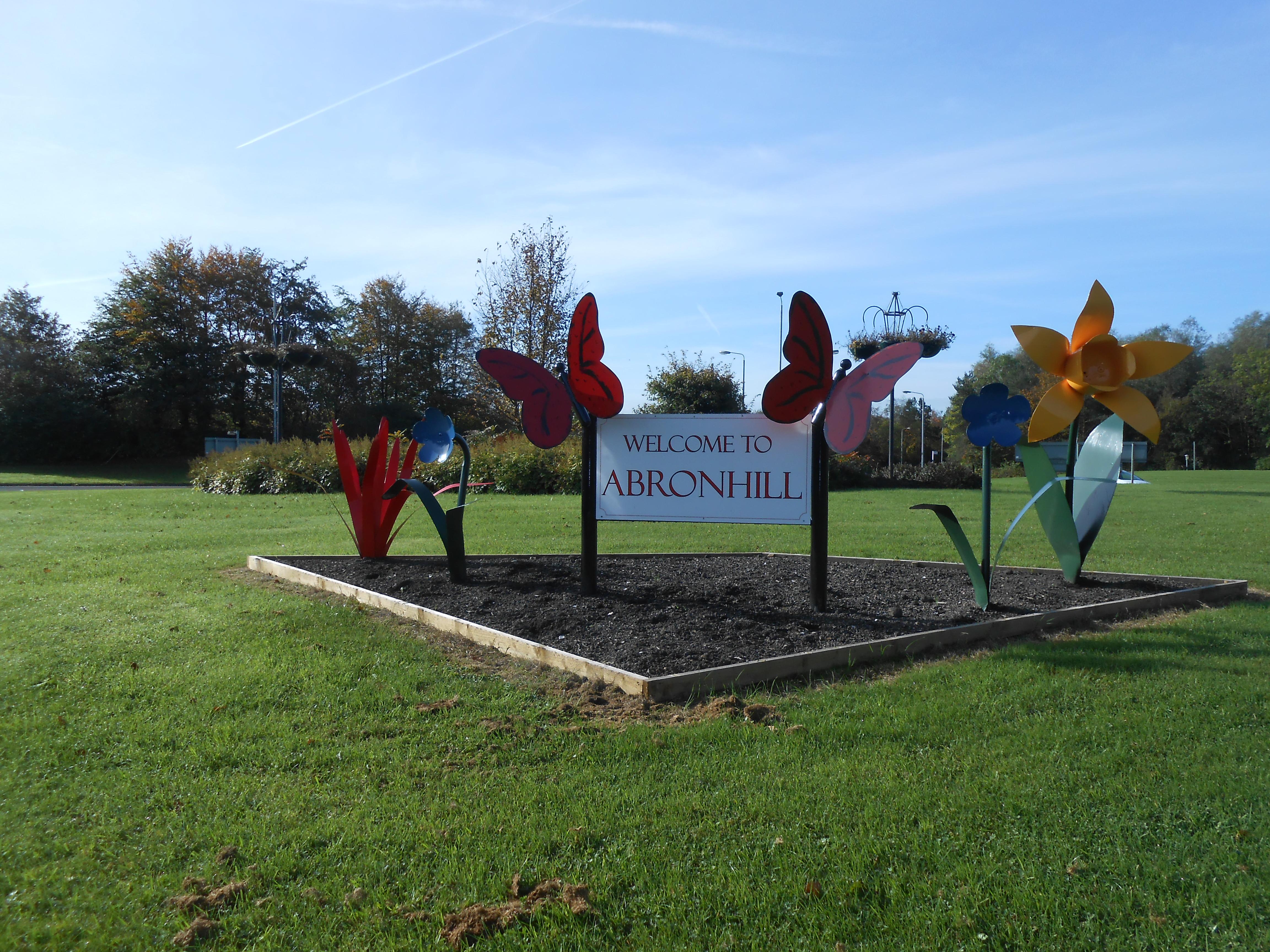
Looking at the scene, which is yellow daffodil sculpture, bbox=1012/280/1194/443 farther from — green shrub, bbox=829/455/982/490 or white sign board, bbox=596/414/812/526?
green shrub, bbox=829/455/982/490

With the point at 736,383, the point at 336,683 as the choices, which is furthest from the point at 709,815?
the point at 736,383

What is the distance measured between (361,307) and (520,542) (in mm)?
40842

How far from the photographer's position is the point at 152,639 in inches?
221

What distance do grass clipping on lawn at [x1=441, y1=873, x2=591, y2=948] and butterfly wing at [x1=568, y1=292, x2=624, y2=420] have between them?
15.5 feet

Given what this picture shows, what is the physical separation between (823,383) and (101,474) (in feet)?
129

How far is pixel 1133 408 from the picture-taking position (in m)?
6.85

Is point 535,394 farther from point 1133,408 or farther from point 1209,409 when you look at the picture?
point 1209,409

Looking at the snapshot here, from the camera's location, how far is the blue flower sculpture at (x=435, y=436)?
851cm

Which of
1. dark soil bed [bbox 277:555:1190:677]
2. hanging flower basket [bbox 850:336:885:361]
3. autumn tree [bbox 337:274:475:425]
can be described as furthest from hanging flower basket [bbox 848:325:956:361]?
autumn tree [bbox 337:274:475:425]

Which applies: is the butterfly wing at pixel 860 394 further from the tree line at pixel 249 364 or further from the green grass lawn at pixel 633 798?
the tree line at pixel 249 364

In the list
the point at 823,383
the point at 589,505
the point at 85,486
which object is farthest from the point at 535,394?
the point at 85,486

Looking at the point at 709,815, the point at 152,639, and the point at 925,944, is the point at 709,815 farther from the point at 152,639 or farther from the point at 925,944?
the point at 152,639

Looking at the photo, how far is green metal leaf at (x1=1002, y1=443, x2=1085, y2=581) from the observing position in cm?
711

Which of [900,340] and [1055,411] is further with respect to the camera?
[900,340]
